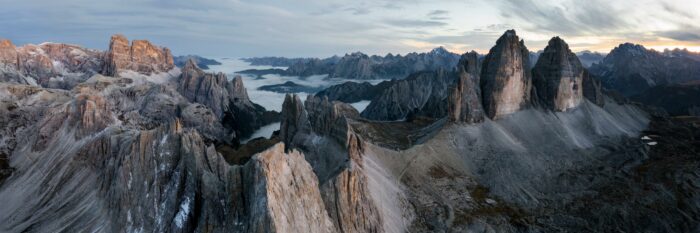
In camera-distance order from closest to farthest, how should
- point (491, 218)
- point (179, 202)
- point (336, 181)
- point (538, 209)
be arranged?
point (179, 202), point (336, 181), point (491, 218), point (538, 209)

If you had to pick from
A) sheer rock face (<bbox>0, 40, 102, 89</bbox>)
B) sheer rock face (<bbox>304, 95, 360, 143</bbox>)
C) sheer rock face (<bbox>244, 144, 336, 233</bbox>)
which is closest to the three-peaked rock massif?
sheer rock face (<bbox>244, 144, 336, 233</bbox>)

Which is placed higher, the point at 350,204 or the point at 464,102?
the point at 464,102

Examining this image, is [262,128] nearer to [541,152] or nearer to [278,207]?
[541,152]

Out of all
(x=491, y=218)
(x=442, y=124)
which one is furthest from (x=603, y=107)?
(x=491, y=218)

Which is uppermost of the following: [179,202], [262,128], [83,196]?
[179,202]

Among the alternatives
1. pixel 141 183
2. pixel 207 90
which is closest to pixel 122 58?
pixel 207 90

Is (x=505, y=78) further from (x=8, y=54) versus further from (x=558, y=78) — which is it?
(x=8, y=54)

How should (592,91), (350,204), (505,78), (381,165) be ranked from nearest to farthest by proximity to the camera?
(350,204) → (381,165) → (505,78) → (592,91)
